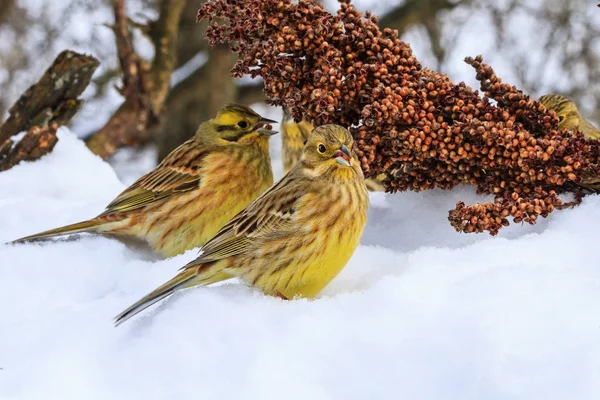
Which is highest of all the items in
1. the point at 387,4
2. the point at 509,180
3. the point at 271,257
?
the point at 387,4

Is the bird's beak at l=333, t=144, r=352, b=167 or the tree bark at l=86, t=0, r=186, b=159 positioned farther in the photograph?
the tree bark at l=86, t=0, r=186, b=159

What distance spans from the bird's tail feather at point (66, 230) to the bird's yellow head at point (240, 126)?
88 cm

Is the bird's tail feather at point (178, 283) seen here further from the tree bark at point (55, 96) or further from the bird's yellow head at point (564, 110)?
the tree bark at point (55, 96)

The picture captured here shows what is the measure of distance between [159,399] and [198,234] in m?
2.05

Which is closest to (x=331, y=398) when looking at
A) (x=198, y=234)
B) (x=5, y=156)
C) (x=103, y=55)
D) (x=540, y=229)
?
(x=540, y=229)

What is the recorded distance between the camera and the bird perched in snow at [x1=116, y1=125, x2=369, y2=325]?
9.77 ft

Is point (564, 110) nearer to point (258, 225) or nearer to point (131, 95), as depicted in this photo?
point (258, 225)

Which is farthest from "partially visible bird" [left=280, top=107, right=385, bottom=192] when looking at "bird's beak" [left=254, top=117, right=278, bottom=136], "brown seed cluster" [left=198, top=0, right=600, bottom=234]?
"brown seed cluster" [left=198, top=0, right=600, bottom=234]

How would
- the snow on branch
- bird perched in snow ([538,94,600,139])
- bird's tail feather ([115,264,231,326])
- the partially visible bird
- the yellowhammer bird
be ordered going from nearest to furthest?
1. bird's tail feather ([115,264,231,326])
2. bird perched in snow ([538,94,600,139])
3. the yellowhammer bird
4. the snow on branch
5. the partially visible bird

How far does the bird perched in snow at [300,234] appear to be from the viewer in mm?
2977

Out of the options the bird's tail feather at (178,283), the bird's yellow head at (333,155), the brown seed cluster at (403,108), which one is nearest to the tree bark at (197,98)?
the brown seed cluster at (403,108)

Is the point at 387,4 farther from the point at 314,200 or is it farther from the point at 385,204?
the point at 314,200

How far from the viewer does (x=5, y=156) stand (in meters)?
5.19

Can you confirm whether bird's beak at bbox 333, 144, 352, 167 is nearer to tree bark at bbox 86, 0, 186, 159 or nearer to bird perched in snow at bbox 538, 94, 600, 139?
bird perched in snow at bbox 538, 94, 600, 139
